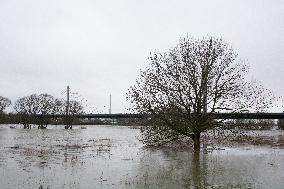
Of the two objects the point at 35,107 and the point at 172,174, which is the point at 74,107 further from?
the point at 172,174

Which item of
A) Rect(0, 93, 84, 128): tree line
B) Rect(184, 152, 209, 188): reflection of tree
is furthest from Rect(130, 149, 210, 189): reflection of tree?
Rect(0, 93, 84, 128): tree line

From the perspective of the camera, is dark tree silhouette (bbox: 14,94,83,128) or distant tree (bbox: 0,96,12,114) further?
distant tree (bbox: 0,96,12,114)

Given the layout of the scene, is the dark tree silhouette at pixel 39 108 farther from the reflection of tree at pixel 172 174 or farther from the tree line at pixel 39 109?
the reflection of tree at pixel 172 174

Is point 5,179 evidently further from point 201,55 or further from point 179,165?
point 201,55

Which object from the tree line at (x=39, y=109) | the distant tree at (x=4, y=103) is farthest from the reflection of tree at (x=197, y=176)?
the distant tree at (x=4, y=103)

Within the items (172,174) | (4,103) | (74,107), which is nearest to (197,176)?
(172,174)

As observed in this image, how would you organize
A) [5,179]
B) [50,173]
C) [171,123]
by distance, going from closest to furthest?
[5,179] → [50,173] → [171,123]

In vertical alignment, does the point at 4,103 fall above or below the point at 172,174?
above

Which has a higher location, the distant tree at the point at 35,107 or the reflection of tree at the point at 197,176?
the distant tree at the point at 35,107

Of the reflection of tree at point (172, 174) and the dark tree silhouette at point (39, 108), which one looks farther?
the dark tree silhouette at point (39, 108)

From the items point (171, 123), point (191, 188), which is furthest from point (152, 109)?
point (191, 188)

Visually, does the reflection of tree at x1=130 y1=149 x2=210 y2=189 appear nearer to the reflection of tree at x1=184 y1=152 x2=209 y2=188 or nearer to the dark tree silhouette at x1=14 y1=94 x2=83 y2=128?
the reflection of tree at x1=184 y1=152 x2=209 y2=188

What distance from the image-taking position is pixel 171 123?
96.2ft

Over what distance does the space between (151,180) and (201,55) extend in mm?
15565
